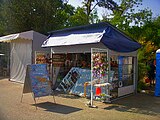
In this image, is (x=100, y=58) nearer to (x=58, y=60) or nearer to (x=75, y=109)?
(x=75, y=109)

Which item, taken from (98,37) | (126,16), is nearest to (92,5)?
(126,16)

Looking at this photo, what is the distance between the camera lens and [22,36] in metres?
12.3

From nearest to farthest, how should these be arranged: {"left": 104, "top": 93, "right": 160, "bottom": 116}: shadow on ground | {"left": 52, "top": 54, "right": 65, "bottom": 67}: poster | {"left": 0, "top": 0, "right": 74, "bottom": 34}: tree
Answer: {"left": 104, "top": 93, "right": 160, "bottom": 116}: shadow on ground, {"left": 52, "top": 54, "right": 65, "bottom": 67}: poster, {"left": 0, "top": 0, "right": 74, "bottom": 34}: tree

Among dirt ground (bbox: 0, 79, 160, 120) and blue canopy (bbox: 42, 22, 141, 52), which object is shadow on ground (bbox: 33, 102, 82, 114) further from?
blue canopy (bbox: 42, 22, 141, 52)

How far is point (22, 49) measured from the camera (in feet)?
44.7

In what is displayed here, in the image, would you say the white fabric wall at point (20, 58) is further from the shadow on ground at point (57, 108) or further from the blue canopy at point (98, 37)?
the shadow on ground at point (57, 108)

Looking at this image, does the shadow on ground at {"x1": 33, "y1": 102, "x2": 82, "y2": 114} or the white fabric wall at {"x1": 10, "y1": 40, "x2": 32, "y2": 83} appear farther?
the white fabric wall at {"x1": 10, "y1": 40, "x2": 32, "y2": 83}

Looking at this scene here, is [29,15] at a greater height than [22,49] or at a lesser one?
greater

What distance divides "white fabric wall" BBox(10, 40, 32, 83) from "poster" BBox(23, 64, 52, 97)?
5.04 meters

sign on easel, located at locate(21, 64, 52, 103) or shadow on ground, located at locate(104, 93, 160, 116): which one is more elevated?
sign on easel, located at locate(21, 64, 52, 103)

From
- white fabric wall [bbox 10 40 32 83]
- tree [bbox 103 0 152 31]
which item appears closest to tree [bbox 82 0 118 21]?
tree [bbox 103 0 152 31]

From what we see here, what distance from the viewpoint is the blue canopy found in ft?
27.0

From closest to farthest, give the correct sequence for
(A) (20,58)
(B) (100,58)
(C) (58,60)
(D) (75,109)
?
(D) (75,109), (B) (100,58), (C) (58,60), (A) (20,58)

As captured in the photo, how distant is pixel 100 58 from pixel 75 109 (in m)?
2.21
